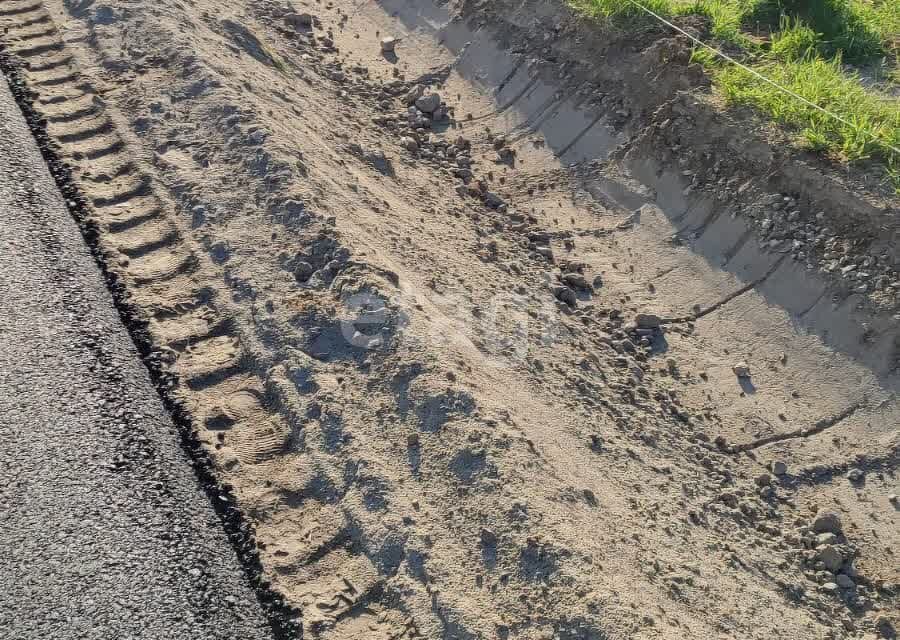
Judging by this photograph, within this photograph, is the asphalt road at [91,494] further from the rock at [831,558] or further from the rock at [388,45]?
the rock at [388,45]

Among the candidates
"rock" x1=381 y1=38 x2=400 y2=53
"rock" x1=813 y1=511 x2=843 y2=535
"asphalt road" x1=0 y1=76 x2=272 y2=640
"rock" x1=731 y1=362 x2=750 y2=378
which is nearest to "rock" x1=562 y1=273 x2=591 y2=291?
"rock" x1=731 y1=362 x2=750 y2=378

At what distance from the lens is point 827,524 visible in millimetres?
4430

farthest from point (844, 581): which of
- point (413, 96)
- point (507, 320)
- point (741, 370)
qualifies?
point (413, 96)

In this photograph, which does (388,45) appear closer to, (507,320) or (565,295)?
(565,295)

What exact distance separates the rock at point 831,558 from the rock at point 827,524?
0.17m

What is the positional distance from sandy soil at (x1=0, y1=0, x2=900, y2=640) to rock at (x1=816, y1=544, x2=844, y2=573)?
0.6 inches

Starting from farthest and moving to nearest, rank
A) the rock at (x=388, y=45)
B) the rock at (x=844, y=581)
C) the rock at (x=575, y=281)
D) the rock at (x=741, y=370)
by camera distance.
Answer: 1. the rock at (x=388, y=45)
2. the rock at (x=575, y=281)
3. the rock at (x=741, y=370)
4. the rock at (x=844, y=581)

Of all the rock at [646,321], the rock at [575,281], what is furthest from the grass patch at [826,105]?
the rock at [575,281]

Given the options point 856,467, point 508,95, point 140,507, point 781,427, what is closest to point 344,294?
point 140,507

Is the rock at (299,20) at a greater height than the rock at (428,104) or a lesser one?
lesser

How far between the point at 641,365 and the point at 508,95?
3459mm

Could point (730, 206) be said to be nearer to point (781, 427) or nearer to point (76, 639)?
point (781, 427)

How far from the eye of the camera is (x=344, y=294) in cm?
435

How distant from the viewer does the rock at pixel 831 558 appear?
424 centimetres
